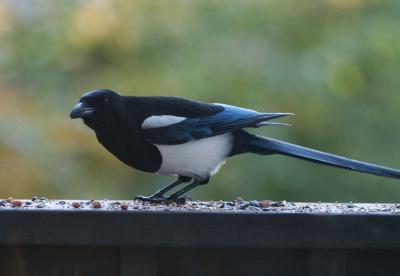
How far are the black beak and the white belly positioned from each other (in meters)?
0.24

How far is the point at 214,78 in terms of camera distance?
511cm

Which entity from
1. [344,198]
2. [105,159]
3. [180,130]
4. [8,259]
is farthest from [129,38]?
[8,259]

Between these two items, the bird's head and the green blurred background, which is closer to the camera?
the bird's head

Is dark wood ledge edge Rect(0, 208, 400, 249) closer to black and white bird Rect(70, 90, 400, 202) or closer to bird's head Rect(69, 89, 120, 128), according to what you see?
black and white bird Rect(70, 90, 400, 202)

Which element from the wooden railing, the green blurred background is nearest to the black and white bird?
the wooden railing

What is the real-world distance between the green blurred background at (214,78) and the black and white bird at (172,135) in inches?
80.6

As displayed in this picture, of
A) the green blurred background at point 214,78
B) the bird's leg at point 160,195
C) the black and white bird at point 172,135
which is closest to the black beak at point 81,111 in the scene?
the black and white bird at point 172,135

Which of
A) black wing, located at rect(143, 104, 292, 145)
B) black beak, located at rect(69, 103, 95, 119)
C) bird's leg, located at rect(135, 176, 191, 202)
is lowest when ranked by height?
bird's leg, located at rect(135, 176, 191, 202)

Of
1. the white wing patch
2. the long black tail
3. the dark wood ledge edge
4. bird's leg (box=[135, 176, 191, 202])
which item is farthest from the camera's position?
the white wing patch

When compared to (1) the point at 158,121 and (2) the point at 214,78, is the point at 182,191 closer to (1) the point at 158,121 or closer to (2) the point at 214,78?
(1) the point at 158,121

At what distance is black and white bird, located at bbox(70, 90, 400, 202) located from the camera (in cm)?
266

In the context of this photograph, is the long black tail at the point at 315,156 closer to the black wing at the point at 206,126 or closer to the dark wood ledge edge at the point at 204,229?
the black wing at the point at 206,126

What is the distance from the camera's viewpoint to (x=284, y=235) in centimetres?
185

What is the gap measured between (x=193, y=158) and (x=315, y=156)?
15.1 inches
